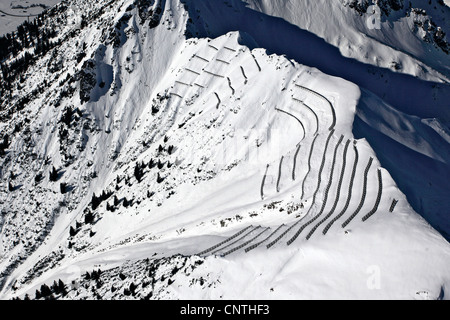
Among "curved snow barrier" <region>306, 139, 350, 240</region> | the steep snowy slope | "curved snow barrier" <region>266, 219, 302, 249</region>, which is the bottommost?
"curved snow barrier" <region>266, 219, 302, 249</region>

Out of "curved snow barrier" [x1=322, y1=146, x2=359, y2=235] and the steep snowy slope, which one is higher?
the steep snowy slope

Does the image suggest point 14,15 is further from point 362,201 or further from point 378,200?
point 378,200

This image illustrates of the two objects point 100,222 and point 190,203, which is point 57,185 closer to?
point 100,222

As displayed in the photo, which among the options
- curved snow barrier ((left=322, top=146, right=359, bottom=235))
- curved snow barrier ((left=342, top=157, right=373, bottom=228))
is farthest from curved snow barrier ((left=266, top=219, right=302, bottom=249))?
curved snow barrier ((left=342, top=157, right=373, bottom=228))

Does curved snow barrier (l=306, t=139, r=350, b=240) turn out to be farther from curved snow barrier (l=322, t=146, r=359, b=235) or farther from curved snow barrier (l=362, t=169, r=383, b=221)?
curved snow barrier (l=362, t=169, r=383, b=221)

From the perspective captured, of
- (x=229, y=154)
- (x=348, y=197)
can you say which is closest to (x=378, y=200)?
(x=348, y=197)

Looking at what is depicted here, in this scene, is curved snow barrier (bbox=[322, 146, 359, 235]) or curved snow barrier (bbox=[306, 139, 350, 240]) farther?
curved snow barrier (bbox=[306, 139, 350, 240])

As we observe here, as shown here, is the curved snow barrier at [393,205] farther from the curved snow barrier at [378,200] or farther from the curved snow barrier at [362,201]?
the curved snow barrier at [362,201]

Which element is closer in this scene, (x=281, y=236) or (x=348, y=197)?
(x=281, y=236)
